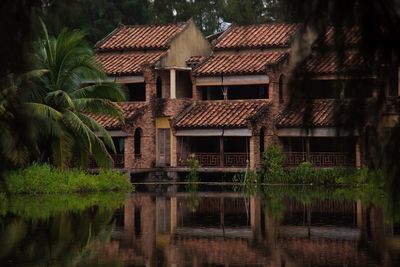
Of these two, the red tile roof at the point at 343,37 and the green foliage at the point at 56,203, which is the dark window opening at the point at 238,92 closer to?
the green foliage at the point at 56,203

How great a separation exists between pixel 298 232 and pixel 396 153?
16.7 metres

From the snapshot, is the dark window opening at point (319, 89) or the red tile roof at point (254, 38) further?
the red tile roof at point (254, 38)

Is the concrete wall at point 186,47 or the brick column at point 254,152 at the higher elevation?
the concrete wall at point 186,47

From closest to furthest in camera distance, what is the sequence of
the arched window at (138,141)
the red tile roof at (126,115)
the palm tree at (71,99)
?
the palm tree at (71,99) → the red tile roof at (126,115) → the arched window at (138,141)

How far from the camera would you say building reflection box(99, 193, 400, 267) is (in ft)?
61.7

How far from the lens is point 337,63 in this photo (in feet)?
25.1

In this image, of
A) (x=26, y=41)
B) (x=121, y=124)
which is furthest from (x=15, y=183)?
(x=26, y=41)

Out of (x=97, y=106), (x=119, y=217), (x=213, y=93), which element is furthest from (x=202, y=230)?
(x=213, y=93)

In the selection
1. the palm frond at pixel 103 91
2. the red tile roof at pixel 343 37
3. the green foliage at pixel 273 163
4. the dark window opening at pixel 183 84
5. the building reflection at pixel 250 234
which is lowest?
the building reflection at pixel 250 234

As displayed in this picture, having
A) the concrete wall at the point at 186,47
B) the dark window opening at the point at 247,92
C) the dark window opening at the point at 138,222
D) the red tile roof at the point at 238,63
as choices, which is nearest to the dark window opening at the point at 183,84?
the concrete wall at the point at 186,47

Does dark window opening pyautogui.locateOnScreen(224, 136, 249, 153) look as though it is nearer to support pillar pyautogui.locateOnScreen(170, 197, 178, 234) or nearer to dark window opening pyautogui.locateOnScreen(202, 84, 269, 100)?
dark window opening pyautogui.locateOnScreen(202, 84, 269, 100)

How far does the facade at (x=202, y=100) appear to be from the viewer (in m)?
45.7

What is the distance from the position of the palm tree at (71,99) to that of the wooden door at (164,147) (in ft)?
27.6

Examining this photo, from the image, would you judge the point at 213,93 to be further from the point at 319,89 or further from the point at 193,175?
the point at 319,89
